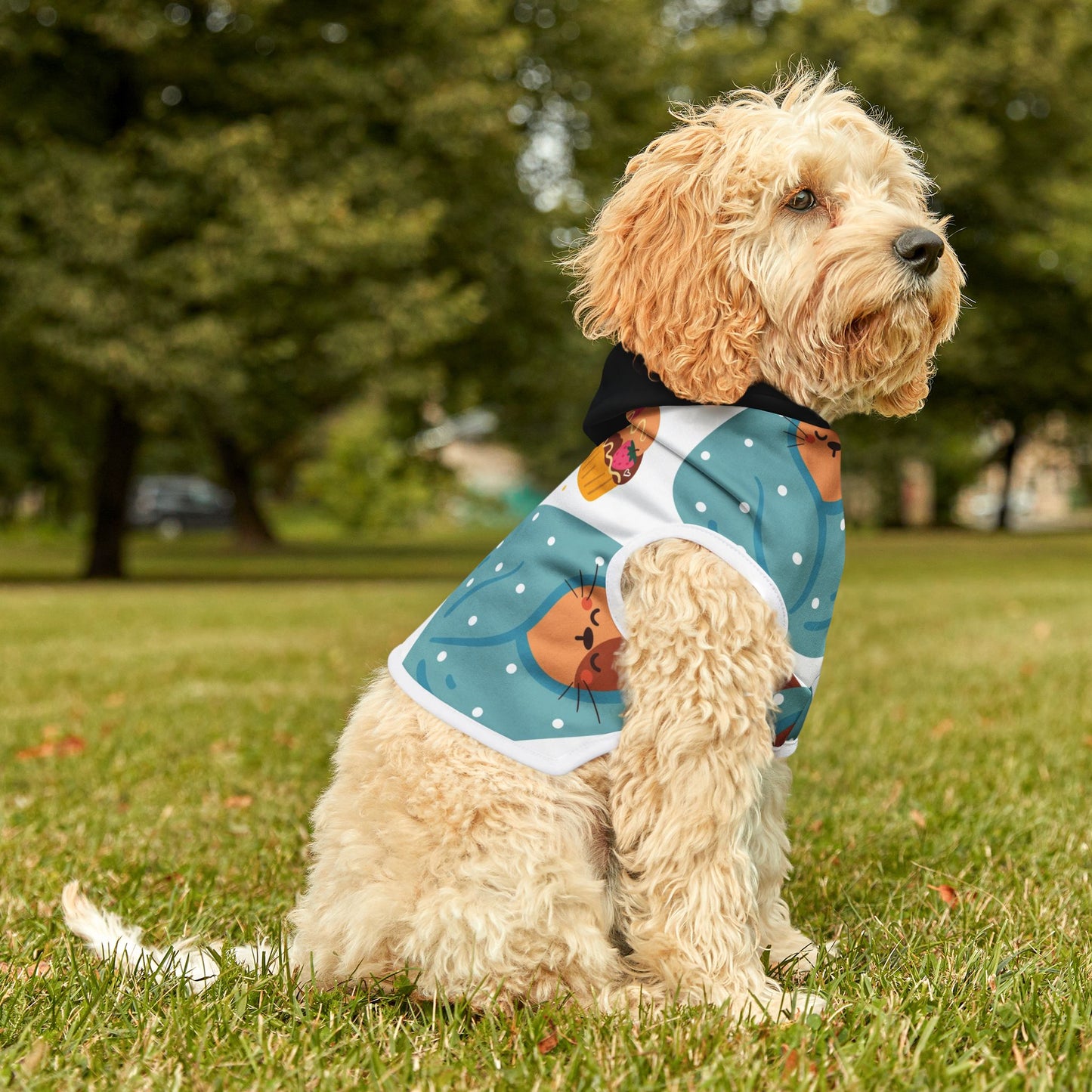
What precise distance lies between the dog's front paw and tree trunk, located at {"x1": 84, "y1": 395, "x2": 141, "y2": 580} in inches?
745

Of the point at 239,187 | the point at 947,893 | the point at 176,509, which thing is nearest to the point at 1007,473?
the point at 239,187

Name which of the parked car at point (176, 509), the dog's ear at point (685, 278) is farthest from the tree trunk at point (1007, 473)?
the dog's ear at point (685, 278)

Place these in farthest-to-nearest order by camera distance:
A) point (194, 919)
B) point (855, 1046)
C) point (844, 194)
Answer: point (194, 919) < point (844, 194) < point (855, 1046)

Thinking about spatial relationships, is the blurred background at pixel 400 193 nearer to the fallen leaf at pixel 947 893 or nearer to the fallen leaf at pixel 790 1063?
the fallen leaf at pixel 947 893

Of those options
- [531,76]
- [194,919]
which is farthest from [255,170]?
[194,919]

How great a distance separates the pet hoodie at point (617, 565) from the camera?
2.73 meters

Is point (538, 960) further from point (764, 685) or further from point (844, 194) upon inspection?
point (844, 194)

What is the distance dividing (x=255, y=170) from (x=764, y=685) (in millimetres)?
14963

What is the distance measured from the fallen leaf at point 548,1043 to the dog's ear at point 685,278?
1.55 meters

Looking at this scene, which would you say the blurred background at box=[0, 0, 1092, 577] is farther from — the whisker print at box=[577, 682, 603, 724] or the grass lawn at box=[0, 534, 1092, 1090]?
the whisker print at box=[577, 682, 603, 724]

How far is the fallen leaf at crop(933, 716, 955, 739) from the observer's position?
6220 millimetres

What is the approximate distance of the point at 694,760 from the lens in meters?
2.69

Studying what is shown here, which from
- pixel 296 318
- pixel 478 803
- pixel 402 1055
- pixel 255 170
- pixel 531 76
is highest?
pixel 531 76

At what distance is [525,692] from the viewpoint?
9.00 feet
